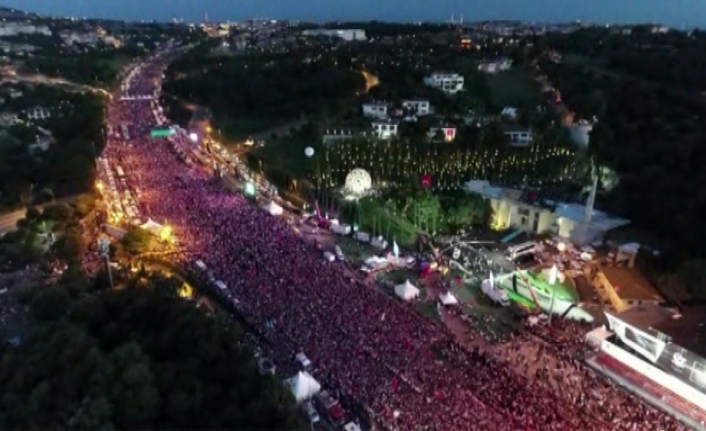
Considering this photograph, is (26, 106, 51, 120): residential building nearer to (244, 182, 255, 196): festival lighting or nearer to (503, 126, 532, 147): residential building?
(244, 182, 255, 196): festival lighting

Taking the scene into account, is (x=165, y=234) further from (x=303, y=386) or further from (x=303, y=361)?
(x=303, y=386)

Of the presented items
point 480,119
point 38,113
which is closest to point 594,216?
point 480,119

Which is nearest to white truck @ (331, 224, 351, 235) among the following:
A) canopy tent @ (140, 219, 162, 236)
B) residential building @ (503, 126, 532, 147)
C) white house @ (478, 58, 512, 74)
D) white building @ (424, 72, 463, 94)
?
canopy tent @ (140, 219, 162, 236)

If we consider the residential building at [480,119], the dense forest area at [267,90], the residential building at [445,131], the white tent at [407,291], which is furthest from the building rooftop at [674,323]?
the dense forest area at [267,90]

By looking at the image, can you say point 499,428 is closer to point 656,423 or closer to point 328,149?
point 656,423

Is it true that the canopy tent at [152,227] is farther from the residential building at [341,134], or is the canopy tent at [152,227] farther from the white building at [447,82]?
the white building at [447,82]

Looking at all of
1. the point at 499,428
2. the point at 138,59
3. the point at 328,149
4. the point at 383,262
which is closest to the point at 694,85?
the point at 328,149
